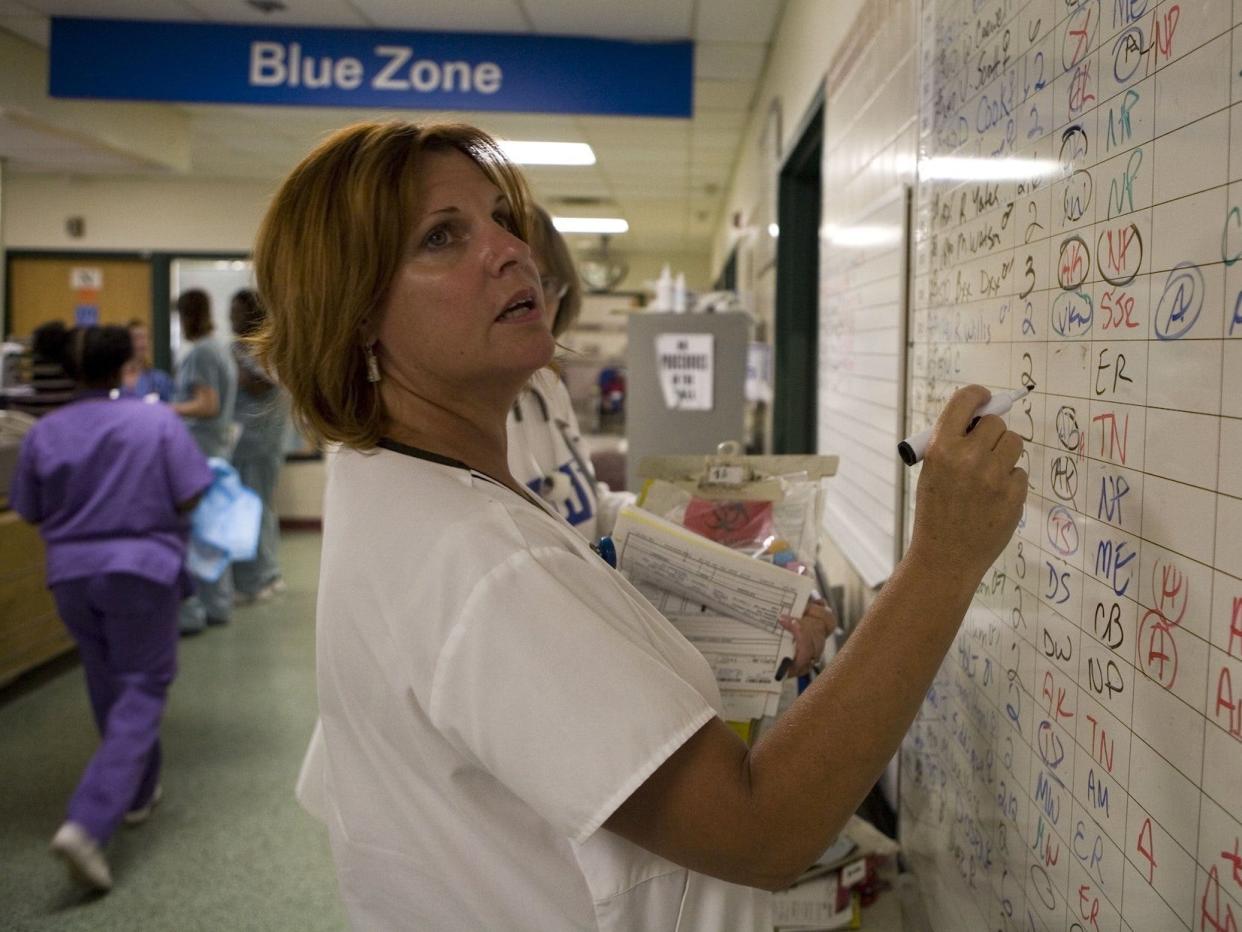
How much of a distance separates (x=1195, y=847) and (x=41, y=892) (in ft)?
9.65

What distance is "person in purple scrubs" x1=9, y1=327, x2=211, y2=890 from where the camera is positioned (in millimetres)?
2865

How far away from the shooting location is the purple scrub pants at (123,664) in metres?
2.77

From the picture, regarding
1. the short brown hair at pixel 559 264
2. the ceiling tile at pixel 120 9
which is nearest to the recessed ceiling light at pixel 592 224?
the ceiling tile at pixel 120 9

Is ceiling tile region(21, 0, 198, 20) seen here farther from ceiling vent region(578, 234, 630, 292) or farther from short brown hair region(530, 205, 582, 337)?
ceiling vent region(578, 234, 630, 292)

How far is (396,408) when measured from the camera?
103 cm

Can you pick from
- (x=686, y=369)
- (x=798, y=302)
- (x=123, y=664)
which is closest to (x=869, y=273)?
(x=798, y=302)

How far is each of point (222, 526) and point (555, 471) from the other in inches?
115

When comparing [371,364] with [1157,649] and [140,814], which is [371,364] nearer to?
[1157,649]

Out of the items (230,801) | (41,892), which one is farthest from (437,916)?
(230,801)

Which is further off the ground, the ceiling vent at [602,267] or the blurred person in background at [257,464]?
the ceiling vent at [602,267]

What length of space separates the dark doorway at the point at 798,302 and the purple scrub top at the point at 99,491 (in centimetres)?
228

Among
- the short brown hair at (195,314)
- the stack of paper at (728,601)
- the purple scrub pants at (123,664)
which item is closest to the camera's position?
the stack of paper at (728,601)

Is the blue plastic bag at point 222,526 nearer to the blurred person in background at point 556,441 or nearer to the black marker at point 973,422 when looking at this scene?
the blurred person in background at point 556,441

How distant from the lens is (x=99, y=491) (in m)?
2.92
